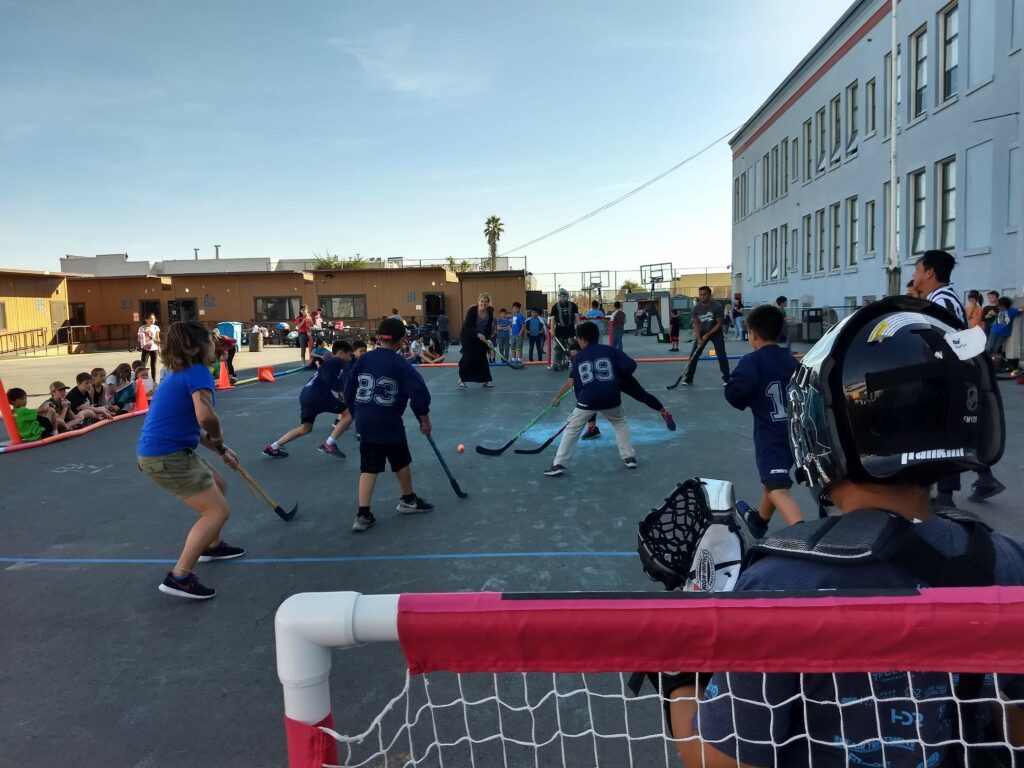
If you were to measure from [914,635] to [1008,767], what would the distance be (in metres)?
0.48

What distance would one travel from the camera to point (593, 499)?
627cm

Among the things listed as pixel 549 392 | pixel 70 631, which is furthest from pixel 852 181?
pixel 70 631

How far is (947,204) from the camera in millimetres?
18172

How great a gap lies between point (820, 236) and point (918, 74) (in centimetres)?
889

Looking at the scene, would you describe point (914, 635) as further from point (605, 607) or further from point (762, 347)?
point (762, 347)

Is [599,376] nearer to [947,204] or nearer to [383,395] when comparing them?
[383,395]

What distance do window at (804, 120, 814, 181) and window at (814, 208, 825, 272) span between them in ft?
6.95

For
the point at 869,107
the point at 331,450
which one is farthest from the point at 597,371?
the point at 869,107

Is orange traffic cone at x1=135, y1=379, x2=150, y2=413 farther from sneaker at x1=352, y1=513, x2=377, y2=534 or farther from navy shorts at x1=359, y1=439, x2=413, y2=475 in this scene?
sneaker at x1=352, y1=513, x2=377, y2=534

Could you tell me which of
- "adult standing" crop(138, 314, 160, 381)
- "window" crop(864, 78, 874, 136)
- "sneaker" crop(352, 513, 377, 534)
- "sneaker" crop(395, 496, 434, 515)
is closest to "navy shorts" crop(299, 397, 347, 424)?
"sneaker" crop(395, 496, 434, 515)

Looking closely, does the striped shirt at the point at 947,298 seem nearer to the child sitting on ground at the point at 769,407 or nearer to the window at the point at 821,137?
the child sitting on ground at the point at 769,407

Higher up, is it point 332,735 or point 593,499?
point 332,735

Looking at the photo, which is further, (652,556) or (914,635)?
(652,556)

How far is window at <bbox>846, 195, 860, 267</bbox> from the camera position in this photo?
2466 cm
